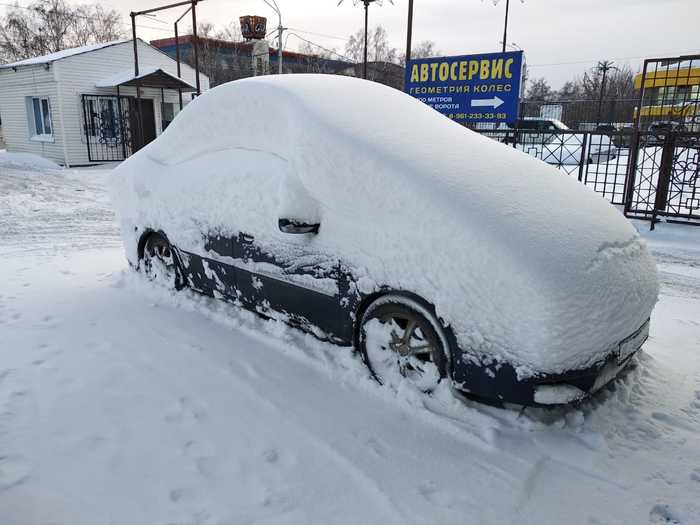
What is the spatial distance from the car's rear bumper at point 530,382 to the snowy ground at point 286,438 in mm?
235

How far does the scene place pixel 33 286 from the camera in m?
4.91

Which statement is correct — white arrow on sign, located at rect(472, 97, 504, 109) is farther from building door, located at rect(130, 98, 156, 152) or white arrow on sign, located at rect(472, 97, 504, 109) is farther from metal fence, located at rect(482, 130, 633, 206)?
building door, located at rect(130, 98, 156, 152)

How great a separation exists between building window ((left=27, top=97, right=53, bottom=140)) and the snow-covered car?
17.7 meters

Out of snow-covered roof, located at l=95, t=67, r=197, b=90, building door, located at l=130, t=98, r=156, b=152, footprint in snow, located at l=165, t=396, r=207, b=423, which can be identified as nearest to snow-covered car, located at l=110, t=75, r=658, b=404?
footprint in snow, located at l=165, t=396, r=207, b=423

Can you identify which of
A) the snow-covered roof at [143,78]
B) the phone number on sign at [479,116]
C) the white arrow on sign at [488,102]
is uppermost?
the snow-covered roof at [143,78]

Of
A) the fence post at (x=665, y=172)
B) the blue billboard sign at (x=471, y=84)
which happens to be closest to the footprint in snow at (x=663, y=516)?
the fence post at (x=665, y=172)

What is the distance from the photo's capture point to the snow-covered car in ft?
8.11

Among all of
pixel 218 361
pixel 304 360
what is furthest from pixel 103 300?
pixel 304 360

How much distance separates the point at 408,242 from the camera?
271 cm

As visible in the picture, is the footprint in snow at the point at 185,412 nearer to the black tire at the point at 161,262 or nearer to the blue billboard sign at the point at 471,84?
the black tire at the point at 161,262

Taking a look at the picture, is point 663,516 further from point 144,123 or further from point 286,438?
point 144,123

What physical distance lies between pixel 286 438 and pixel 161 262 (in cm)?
255

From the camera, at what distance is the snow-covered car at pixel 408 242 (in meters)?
2.47

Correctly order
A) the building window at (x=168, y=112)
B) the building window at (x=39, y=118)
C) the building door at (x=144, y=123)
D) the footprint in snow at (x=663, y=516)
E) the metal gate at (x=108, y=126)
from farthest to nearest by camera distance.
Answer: the building window at (x=168, y=112) → the building window at (x=39, y=118) → the building door at (x=144, y=123) → the metal gate at (x=108, y=126) → the footprint in snow at (x=663, y=516)
